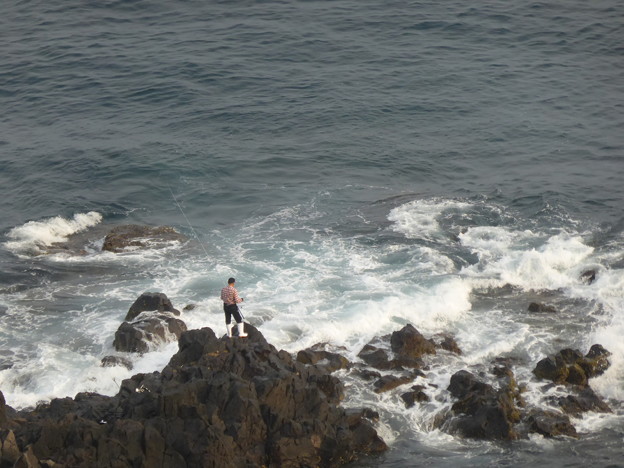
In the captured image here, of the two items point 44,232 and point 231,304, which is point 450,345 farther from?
point 44,232

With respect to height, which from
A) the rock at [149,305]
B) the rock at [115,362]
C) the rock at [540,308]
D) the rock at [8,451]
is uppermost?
the rock at [8,451]

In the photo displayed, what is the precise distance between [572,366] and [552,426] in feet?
9.15

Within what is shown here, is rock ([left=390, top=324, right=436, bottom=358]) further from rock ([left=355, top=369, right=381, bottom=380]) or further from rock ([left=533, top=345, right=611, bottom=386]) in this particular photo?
rock ([left=533, top=345, right=611, bottom=386])

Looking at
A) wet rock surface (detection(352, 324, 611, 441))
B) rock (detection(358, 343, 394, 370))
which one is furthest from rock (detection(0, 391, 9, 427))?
rock (detection(358, 343, 394, 370))

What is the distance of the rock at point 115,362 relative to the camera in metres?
24.5

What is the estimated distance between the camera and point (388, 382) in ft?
76.1

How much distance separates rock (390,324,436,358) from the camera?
24.5 metres

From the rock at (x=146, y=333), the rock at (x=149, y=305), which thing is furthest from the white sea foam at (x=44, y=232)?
the rock at (x=146, y=333)

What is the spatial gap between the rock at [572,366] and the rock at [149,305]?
33.2 ft

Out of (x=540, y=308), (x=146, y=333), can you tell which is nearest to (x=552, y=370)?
(x=540, y=308)

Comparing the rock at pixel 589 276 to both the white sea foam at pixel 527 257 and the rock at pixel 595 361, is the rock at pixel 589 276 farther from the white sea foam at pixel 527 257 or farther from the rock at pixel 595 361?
the rock at pixel 595 361

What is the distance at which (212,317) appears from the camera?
2706cm

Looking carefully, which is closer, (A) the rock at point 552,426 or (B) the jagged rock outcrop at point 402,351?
(A) the rock at point 552,426

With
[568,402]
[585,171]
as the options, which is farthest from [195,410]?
[585,171]
